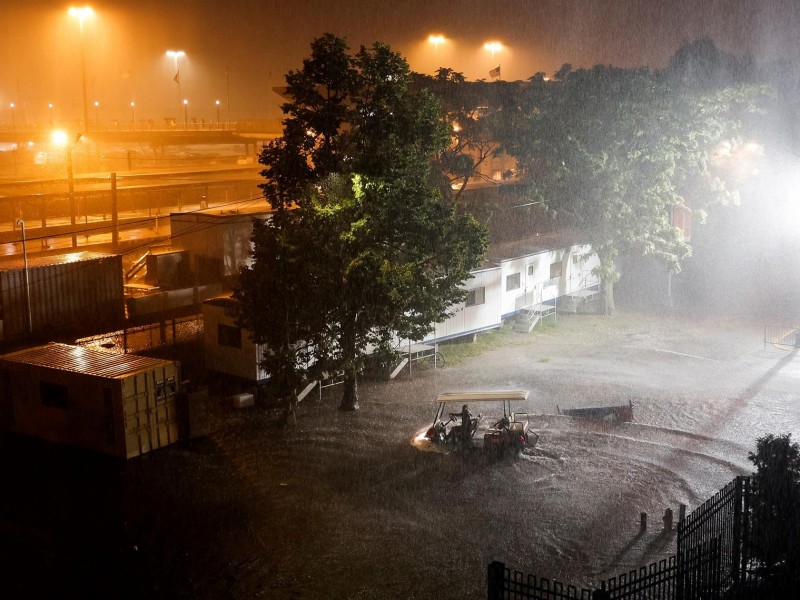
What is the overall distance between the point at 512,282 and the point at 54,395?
65.6 feet

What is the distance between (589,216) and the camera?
37312 mm

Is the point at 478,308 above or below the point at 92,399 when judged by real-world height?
above

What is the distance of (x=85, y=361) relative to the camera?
66.7 ft

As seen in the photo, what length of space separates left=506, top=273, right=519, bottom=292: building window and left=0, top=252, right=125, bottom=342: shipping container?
53.5 ft

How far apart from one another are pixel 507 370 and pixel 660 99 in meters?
16.6

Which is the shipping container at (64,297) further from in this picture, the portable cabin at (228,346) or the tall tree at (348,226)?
the tall tree at (348,226)

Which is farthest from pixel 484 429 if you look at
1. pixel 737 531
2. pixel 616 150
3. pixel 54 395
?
pixel 616 150

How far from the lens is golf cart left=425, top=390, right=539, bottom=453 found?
19469 millimetres

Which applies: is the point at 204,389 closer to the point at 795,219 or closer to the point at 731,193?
the point at 731,193

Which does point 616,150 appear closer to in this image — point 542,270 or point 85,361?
point 542,270

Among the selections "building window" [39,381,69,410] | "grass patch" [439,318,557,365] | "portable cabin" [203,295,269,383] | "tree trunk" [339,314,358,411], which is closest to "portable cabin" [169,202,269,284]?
"portable cabin" [203,295,269,383]

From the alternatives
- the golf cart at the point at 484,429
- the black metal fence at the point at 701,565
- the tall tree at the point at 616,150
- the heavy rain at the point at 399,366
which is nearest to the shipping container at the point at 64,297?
the heavy rain at the point at 399,366

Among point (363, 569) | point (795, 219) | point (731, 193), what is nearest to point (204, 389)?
point (363, 569)

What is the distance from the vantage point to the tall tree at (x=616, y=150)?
36500 mm
